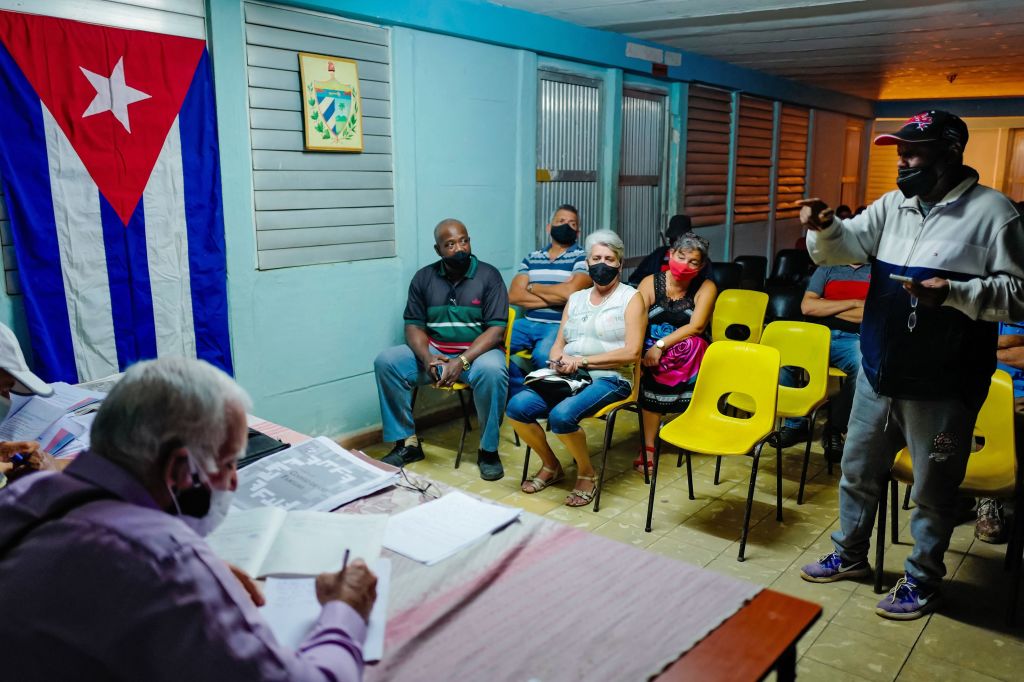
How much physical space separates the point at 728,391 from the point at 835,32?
3964mm

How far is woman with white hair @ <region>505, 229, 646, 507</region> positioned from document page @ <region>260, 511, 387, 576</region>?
2.22 meters

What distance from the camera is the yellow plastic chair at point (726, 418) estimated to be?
3.48m

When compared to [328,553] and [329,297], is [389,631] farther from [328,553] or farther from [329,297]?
[329,297]

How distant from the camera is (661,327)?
4.46 m

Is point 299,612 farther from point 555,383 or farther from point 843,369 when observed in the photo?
point 843,369

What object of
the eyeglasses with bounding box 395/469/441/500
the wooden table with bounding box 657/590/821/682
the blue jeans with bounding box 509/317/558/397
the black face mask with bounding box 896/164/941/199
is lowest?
the blue jeans with bounding box 509/317/558/397

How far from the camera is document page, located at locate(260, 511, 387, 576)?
5.27 feet

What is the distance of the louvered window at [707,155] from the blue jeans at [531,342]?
3270 millimetres

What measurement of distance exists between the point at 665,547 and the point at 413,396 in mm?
1899

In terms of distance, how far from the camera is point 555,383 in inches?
161

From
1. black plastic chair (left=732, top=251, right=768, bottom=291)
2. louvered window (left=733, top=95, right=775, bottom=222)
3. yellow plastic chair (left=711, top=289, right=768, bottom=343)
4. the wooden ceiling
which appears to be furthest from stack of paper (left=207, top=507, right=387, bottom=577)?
louvered window (left=733, top=95, right=775, bottom=222)

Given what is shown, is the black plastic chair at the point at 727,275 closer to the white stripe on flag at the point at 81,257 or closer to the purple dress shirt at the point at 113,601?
the white stripe on flag at the point at 81,257

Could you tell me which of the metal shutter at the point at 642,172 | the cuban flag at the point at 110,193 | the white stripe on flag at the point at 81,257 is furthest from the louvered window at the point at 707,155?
the white stripe on flag at the point at 81,257

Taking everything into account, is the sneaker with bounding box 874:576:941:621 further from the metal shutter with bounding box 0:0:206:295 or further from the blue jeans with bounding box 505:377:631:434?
the metal shutter with bounding box 0:0:206:295
